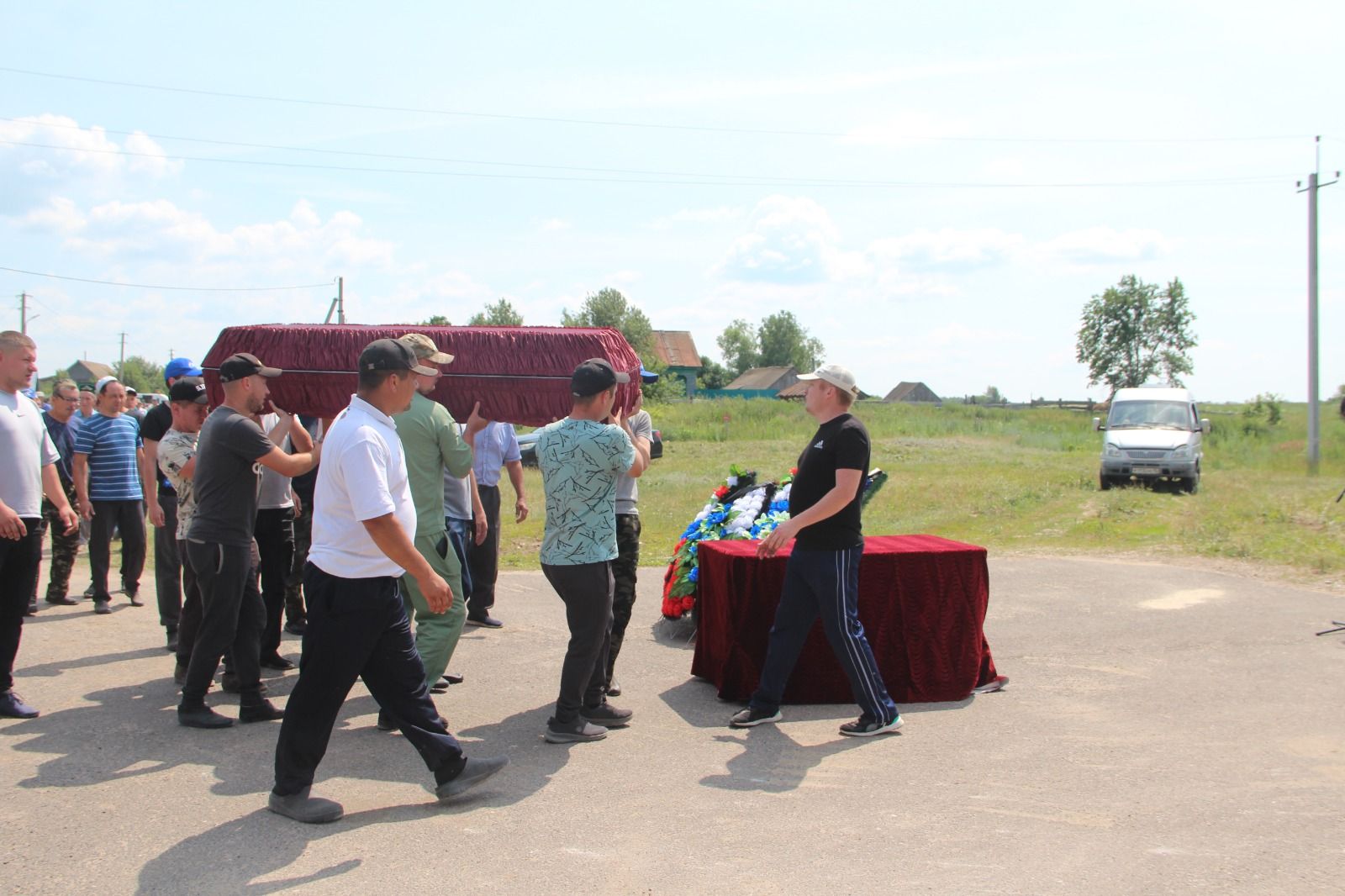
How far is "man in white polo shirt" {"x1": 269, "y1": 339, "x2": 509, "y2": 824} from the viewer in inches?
163

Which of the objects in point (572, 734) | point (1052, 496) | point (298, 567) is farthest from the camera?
point (1052, 496)

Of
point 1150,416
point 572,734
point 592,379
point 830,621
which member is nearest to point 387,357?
point 592,379

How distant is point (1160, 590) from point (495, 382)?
22.7 ft

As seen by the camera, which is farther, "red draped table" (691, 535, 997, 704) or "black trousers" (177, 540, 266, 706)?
"red draped table" (691, 535, 997, 704)

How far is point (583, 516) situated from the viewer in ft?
17.1

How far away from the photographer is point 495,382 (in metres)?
6.15

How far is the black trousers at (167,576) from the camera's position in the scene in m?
7.46

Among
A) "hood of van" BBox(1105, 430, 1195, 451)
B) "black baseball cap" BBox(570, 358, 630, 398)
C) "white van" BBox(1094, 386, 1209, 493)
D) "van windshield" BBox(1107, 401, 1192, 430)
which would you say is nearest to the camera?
"black baseball cap" BBox(570, 358, 630, 398)

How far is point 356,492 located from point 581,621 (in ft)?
5.12

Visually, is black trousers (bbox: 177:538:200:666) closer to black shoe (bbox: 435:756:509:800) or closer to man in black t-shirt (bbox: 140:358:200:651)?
man in black t-shirt (bbox: 140:358:200:651)

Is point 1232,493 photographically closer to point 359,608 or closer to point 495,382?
point 495,382

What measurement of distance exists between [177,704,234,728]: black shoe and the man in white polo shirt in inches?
54.6

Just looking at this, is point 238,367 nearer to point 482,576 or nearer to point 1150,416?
point 482,576

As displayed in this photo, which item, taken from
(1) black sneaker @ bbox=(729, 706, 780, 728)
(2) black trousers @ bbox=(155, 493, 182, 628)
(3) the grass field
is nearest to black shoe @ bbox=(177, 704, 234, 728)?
(2) black trousers @ bbox=(155, 493, 182, 628)
